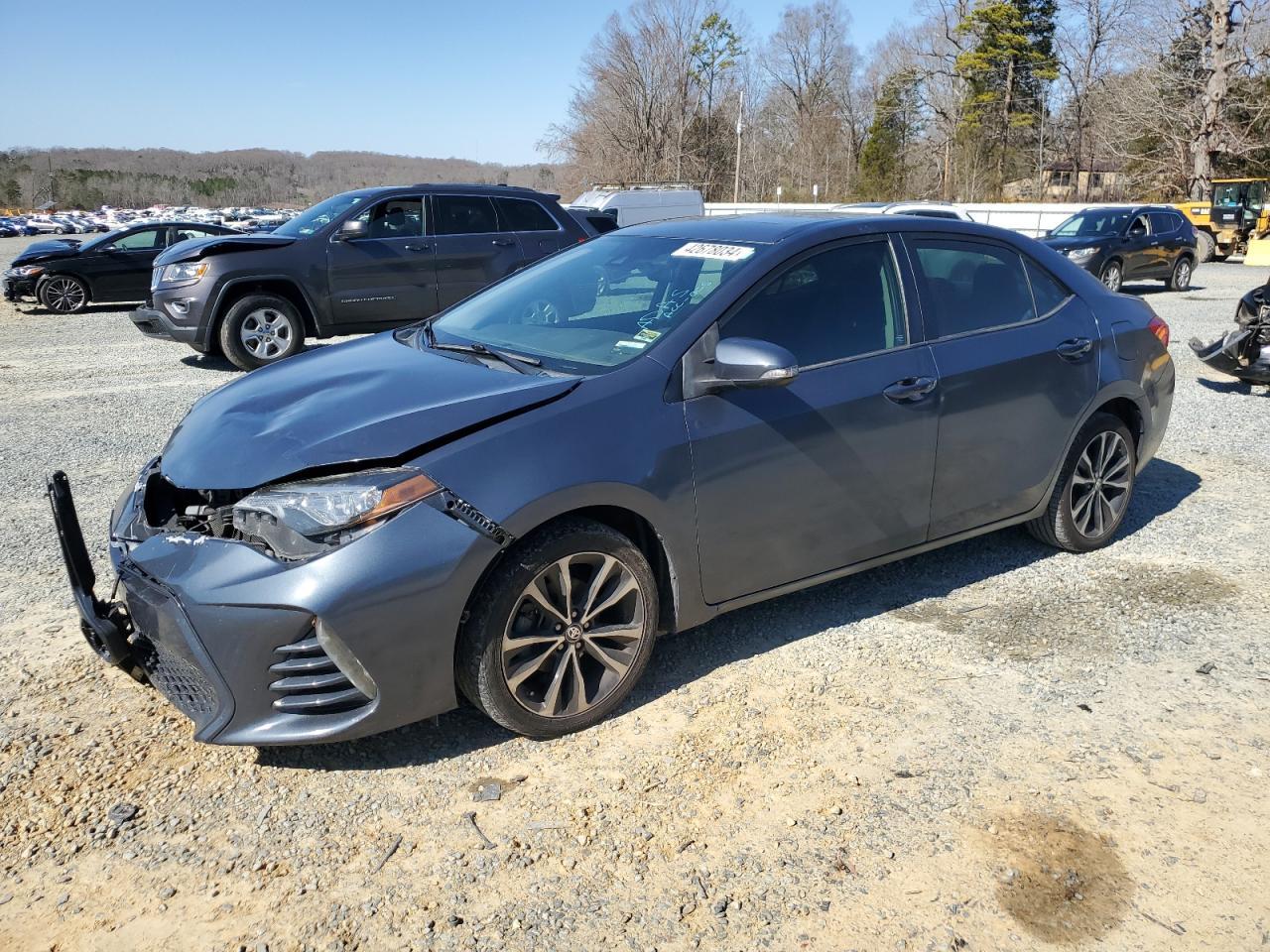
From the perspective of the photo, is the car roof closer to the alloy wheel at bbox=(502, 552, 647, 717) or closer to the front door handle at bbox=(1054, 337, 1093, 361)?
the front door handle at bbox=(1054, 337, 1093, 361)

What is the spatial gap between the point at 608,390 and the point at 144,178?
145330 millimetres

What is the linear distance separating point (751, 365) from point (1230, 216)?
30838 mm

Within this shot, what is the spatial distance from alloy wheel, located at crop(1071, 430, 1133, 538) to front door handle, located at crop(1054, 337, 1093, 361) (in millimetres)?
447

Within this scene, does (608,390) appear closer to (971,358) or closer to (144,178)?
(971,358)

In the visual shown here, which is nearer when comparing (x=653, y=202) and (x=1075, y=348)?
(x=1075, y=348)

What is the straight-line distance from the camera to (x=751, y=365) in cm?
337

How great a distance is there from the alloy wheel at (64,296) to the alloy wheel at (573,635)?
15.8 meters

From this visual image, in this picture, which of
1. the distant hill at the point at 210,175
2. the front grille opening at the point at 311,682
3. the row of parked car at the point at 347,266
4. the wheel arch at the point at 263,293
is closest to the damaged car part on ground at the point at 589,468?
the front grille opening at the point at 311,682

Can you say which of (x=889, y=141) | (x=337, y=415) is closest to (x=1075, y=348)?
(x=337, y=415)

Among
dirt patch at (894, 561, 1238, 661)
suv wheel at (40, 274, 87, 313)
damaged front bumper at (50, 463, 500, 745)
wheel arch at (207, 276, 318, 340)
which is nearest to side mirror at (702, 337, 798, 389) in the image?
damaged front bumper at (50, 463, 500, 745)

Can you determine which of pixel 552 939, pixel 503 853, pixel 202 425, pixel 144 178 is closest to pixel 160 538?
pixel 202 425

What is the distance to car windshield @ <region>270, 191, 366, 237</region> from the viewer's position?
1052 cm

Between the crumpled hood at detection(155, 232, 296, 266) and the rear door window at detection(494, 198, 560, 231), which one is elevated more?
the rear door window at detection(494, 198, 560, 231)

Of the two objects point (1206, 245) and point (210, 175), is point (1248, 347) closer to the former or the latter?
point (1206, 245)
